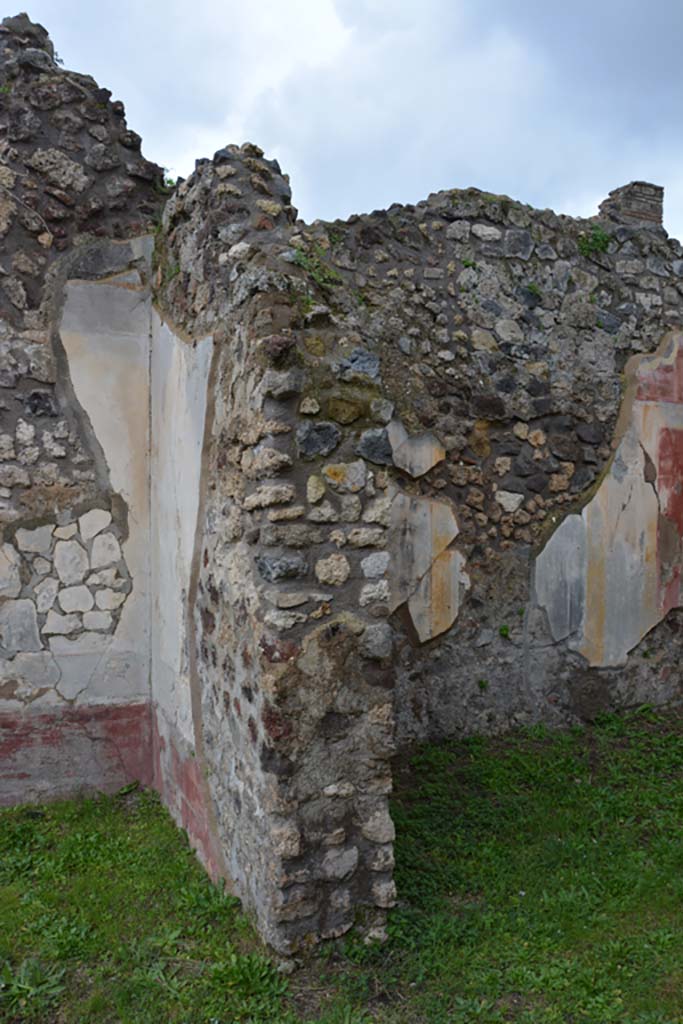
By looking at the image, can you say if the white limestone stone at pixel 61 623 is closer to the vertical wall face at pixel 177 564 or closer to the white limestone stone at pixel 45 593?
the white limestone stone at pixel 45 593

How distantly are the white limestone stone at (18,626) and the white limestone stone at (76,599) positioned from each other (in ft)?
0.49

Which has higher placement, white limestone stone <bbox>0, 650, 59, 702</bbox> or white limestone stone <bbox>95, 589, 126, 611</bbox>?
white limestone stone <bbox>95, 589, 126, 611</bbox>

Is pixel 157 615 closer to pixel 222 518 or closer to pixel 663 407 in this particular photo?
pixel 222 518

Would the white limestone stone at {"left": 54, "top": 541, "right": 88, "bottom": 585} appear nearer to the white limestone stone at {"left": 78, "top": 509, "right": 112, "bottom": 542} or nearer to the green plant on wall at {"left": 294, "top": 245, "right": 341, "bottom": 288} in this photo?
the white limestone stone at {"left": 78, "top": 509, "right": 112, "bottom": 542}

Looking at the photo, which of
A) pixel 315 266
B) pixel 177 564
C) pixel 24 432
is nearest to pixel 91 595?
pixel 177 564

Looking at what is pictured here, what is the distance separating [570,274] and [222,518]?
352 centimetres

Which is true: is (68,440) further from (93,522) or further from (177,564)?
(177,564)

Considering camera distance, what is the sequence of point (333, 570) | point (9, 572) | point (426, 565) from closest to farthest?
1. point (333, 570)
2. point (9, 572)
3. point (426, 565)

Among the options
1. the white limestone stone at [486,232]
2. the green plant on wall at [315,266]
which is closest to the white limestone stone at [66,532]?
the green plant on wall at [315,266]

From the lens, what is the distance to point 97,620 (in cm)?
451

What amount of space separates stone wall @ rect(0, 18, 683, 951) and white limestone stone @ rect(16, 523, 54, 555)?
0.07 feet

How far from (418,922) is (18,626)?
2505 mm

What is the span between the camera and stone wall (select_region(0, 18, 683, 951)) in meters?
2.98

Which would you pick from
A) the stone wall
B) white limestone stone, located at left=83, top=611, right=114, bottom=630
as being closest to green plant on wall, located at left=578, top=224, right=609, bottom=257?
the stone wall
